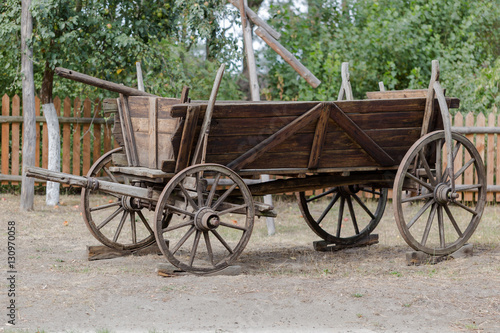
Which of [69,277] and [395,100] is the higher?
[395,100]

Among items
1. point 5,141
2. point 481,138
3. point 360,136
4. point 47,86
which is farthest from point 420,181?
point 5,141

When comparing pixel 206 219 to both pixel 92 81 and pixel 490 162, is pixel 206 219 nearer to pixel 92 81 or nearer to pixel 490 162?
pixel 92 81

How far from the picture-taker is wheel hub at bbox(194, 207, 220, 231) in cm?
490

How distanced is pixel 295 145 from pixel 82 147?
5.54 m

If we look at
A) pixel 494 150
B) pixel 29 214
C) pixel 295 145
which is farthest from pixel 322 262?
pixel 494 150

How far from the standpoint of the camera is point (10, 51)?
877cm

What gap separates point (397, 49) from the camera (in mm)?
10469

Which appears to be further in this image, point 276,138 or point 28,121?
point 28,121

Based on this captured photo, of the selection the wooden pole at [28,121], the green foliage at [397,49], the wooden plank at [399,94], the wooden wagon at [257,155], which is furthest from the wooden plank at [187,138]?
the green foliage at [397,49]

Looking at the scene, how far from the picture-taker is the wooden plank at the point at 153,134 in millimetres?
5176

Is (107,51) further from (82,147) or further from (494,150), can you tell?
(494,150)

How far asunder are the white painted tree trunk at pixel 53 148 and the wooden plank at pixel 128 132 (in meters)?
3.70

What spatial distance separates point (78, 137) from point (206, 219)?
527 cm

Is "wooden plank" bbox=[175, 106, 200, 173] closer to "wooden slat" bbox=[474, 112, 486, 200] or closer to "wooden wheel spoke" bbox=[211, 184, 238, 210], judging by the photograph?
"wooden wheel spoke" bbox=[211, 184, 238, 210]
